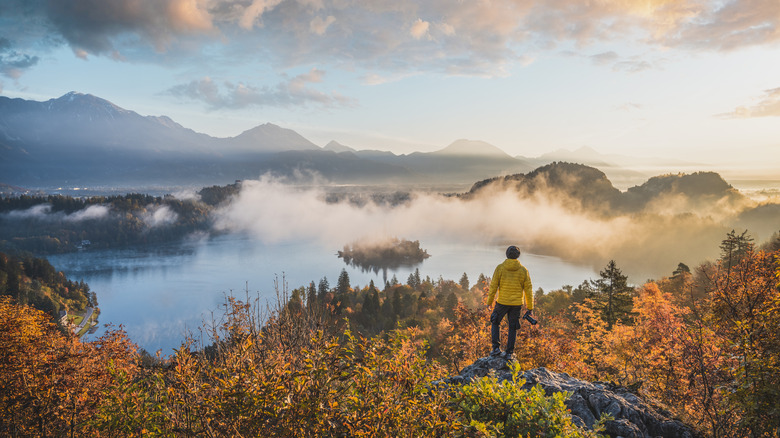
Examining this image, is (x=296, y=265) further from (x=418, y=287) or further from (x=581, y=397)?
(x=581, y=397)

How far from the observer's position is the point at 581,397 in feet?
22.0

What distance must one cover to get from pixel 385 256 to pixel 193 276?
89.7 meters

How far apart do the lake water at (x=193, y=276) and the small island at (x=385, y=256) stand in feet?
20.5

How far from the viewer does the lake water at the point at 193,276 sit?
105 metres

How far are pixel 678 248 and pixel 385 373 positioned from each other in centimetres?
23004

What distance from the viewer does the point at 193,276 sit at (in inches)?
5974

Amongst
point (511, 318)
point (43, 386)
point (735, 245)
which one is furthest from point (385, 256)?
point (43, 386)

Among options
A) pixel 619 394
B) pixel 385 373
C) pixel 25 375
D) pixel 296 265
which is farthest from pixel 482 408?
pixel 296 265

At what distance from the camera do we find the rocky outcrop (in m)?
5.89

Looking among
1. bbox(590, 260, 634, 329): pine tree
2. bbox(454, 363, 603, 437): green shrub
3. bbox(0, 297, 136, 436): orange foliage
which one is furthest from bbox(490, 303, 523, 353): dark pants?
bbox(590, 260, 634, 329): pine tree

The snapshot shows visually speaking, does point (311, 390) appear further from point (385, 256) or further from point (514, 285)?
point (385, 256)

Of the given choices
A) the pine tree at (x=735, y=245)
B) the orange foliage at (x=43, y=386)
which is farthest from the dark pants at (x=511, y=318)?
the orange foliage at (x=43, y=386)

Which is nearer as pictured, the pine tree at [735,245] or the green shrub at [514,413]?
the green shrub at [514,413]

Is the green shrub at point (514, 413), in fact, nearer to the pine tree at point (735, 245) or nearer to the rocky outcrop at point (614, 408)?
the rocky outcrop at point (614, 408)
